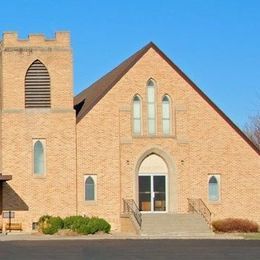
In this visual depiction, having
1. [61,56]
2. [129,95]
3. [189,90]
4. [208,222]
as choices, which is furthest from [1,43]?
[208,222]

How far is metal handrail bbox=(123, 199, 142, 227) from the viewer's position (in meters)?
38.5

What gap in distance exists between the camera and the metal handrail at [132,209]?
1515 inches

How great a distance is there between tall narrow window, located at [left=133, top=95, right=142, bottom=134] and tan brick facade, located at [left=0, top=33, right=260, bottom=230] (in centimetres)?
32

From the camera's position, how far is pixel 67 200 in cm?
3988

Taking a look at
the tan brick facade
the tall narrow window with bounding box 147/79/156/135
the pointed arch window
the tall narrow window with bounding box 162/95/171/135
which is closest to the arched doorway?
the tan brick facade

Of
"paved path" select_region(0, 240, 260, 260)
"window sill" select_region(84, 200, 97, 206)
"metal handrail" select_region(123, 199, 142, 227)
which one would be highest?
"window sill" select_region(84, 200, 97, 206)

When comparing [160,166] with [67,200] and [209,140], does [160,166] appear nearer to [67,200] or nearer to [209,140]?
[209,140]

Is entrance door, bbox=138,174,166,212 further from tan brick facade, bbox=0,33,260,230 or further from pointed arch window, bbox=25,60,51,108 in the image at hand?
pointed arch window, bbox=25,60,51,108

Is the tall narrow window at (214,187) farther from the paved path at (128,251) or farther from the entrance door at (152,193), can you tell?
the paved path at (128,251)

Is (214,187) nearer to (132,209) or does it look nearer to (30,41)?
(132,209)

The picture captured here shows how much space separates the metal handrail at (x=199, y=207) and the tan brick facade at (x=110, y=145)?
0.34 m

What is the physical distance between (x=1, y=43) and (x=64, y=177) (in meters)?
8.23

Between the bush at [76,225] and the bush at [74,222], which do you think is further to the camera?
the bush at [74,222]

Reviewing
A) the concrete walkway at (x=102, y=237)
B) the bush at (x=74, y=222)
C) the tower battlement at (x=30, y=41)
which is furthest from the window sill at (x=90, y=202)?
the tower battlement at (x=30, y=41)
